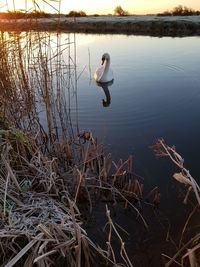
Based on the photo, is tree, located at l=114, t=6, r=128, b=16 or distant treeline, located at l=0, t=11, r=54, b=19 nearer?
distant treeline, located at l=0, t=11, r=54, b=19

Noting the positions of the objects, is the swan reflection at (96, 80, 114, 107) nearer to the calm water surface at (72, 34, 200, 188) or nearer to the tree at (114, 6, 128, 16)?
the calm water surface at (72, 34, 200, 188)

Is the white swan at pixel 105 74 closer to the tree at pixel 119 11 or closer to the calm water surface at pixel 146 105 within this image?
the calm water surface at pixel 146 105

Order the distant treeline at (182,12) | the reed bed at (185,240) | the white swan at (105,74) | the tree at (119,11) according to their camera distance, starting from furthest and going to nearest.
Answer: the tree at (119,11), the distant treeline at (182,12), the white swan at (105,74), the reed bed at (185,240)

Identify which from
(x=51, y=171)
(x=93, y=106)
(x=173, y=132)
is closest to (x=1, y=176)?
(x=51, y=171)

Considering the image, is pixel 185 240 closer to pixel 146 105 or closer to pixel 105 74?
pixel 146 105

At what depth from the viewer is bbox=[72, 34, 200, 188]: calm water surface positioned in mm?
5809

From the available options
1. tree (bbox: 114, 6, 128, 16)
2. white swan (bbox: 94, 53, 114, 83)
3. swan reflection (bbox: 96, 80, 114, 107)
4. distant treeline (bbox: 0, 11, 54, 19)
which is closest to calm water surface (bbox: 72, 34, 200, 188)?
swan reflection (bbox: 96, 80, 114, 107)

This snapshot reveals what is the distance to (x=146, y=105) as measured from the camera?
7.93m

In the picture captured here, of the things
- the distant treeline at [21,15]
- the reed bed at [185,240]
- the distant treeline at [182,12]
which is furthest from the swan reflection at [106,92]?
the distant treeline at [182,12]

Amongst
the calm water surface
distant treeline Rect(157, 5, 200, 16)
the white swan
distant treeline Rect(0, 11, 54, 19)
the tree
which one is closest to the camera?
distant treeline Rect(0, 11, 54, 19)

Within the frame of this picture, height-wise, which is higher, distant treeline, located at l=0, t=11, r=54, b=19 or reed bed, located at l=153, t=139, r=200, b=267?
distant treeline, located at l=0, t=11, r=54, b=19

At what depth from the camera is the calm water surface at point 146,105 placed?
5.81 m

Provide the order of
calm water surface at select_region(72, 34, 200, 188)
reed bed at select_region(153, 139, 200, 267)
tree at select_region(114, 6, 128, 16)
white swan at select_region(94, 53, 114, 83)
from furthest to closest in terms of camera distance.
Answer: tree at select_region(114, 6, 128, 16) → white swan at select_region(94, 53, 114, 83) → calm water surface at select_region(72, 34, 200, 188) → reed bed at select_region(153, 139, 200, 267)

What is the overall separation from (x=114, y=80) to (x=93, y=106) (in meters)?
2.29
